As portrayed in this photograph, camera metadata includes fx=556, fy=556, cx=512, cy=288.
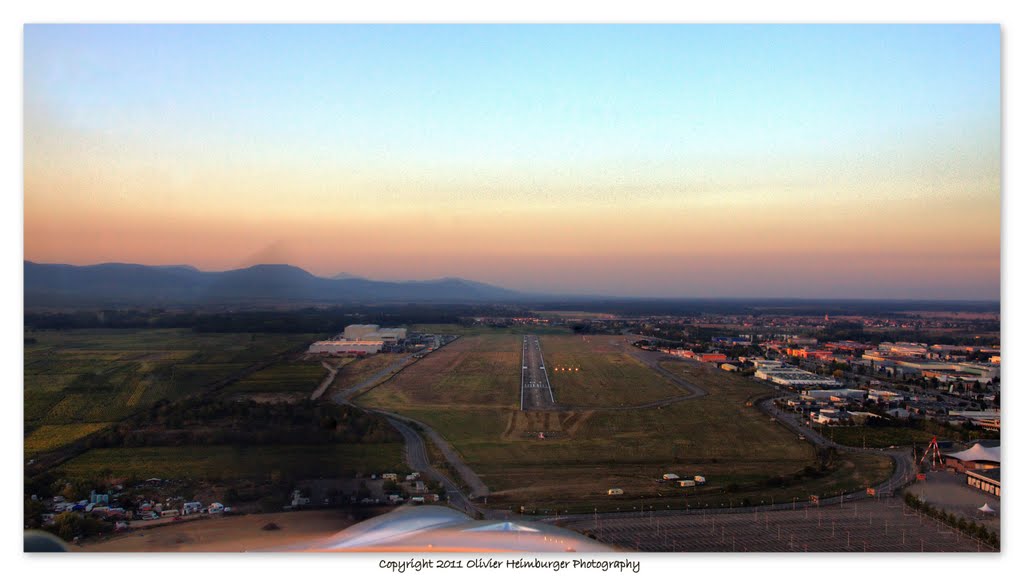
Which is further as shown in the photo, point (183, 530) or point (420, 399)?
point (420, 399)

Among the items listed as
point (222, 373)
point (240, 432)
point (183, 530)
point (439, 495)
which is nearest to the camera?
point (183, 530)

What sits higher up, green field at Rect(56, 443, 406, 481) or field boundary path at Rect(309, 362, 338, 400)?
field boundary path at Rect(309, 362, 338, 400)

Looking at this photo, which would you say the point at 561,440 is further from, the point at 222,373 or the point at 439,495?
the point at 222,373

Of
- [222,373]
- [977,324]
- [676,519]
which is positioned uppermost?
[977,324]

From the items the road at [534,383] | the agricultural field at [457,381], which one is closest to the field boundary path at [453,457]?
the agricultural field at [457,381]

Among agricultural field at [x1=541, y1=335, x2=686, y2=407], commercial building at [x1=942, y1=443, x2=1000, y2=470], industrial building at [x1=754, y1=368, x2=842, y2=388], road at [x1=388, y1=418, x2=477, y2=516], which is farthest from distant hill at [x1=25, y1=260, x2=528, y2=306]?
industrial building at [x1=754, y1=368, x2=842, y2=388]

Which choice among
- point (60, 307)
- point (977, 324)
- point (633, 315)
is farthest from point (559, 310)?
point (60, 307)

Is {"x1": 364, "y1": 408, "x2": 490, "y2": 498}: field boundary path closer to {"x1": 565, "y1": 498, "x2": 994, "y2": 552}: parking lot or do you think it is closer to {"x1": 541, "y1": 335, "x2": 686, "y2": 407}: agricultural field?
{"x1": 565, "y1": 498, "x2": 994, "y2": 552}: parking lot

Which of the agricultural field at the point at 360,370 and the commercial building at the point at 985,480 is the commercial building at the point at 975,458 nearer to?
the commercial building at the point at 985,480
